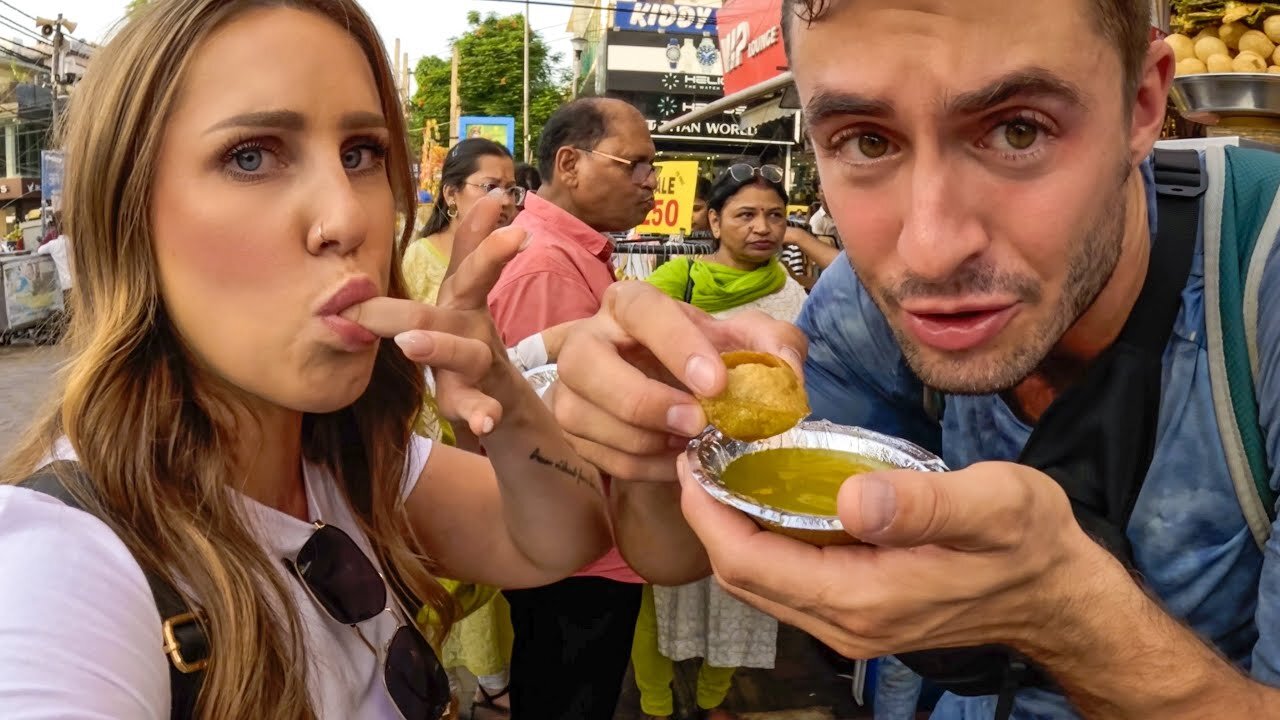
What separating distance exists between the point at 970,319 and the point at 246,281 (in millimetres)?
1320

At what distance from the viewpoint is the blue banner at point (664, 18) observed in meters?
24.8

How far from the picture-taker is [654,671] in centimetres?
423

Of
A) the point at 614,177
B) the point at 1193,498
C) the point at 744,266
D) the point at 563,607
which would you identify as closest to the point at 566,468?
the point at 1193,498

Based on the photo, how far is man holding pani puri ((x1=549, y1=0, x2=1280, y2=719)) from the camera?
3.63 ft

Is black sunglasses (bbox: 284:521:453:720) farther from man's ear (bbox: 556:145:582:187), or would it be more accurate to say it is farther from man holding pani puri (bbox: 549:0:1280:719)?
man's ear (bbox: 556:145:582:187)

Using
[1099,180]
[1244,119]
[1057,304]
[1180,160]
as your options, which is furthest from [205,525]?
[1244,119]

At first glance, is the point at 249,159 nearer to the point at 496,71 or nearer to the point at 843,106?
the point at 843,106

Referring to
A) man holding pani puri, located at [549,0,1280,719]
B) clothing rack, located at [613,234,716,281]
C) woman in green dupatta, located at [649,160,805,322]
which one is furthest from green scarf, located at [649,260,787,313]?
man holding pani puri, located at [549,0,1280,719]

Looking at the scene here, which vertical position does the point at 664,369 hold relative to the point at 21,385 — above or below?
above

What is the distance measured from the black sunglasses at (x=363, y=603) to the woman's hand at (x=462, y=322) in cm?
40

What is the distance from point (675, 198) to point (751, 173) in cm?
242

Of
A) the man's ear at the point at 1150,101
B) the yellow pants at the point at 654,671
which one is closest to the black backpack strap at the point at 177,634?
the man's ear at the point at 1150,101

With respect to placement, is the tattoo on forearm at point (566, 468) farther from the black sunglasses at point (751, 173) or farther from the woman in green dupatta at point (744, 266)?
the black sunglasses at point (751, 173)

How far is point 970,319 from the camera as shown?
1485mm
